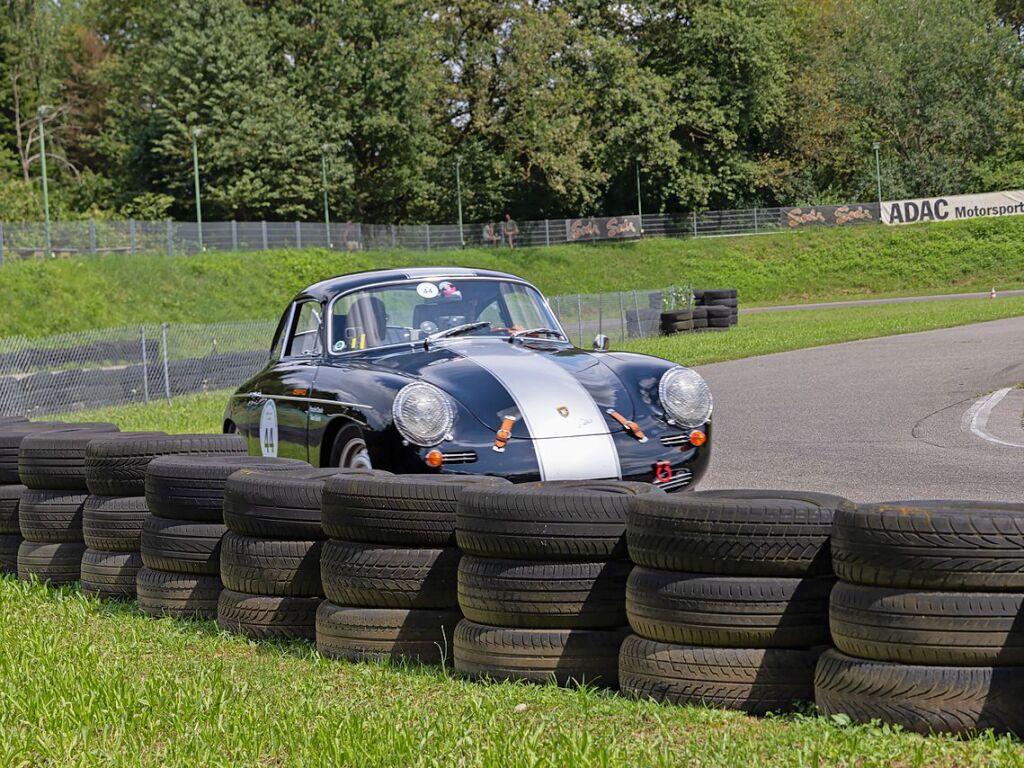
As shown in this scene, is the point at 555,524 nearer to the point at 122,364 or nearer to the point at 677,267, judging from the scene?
the point at 122,364

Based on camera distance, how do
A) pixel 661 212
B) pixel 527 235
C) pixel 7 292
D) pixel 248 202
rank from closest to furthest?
1. pixel 7 292
2. pixel 248 202
3. pixel 527 235
4. pixel 661 212

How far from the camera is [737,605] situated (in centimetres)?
438

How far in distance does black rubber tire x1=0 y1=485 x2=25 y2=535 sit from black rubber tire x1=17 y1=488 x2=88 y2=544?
33 cm

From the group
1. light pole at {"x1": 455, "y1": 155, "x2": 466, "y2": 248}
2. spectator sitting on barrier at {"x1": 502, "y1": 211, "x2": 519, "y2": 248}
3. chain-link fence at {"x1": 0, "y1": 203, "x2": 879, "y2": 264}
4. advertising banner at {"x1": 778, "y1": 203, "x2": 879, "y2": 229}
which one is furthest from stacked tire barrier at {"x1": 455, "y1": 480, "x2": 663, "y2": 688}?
advertising banner at {"x1": 778, "y1": 203, "x2": 879, "y2": 229}

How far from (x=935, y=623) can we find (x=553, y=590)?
1.48 meters

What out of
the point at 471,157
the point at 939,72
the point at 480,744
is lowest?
the point at 480,744

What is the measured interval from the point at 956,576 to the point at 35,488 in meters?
5.55

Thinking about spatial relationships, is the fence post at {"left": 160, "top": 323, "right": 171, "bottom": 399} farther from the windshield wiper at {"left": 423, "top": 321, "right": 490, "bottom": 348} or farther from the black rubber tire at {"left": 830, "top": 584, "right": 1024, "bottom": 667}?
the black rubber tire at {"left": 830, "top": 584, "right": 1024, "bottom": 667}

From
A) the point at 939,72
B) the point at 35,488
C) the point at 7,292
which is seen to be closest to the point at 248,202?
the point at 7,292

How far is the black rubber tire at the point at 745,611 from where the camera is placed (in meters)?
4.36

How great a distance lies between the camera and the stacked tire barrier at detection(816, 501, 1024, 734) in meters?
3.88

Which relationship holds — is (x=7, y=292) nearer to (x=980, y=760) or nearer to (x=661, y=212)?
(x=980, y=760)

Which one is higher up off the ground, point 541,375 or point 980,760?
point 541,375

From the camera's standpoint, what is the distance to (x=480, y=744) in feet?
13.0
